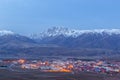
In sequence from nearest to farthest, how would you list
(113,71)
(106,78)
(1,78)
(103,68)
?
(1,78) → (106,78) → (113,71) → (103,68)

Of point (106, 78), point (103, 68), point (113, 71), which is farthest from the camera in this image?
point (103, 68)

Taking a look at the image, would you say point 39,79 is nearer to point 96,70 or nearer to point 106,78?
point 106,78

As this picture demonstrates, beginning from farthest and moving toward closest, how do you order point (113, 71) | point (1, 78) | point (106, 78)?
point (113, 71) → point (106, 78) → point (1, 78)

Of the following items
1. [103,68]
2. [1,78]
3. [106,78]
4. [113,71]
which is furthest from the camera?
[103,68]

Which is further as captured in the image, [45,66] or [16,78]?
[45,66]

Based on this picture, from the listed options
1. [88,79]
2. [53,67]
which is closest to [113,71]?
[53,67]

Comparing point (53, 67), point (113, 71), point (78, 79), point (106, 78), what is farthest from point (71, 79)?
point (53, 67)

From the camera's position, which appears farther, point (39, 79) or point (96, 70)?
point (96, 70)

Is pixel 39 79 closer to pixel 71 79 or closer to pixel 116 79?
pixel 71 79

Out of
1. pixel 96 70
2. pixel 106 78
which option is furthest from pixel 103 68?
pixel 106 78

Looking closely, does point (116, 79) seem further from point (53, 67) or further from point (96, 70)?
point (53, 67)
